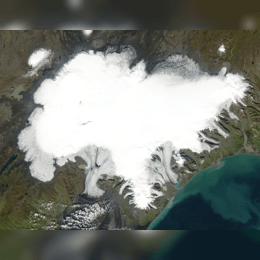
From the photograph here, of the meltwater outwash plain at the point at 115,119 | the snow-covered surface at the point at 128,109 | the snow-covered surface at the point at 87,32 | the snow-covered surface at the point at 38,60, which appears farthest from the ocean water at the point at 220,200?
the snow-covered surface at the point at 38,60

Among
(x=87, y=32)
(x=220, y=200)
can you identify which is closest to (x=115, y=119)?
(x=87, y=32)

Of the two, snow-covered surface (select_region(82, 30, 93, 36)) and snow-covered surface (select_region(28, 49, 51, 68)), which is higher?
snow-covered surface (select_region(82, 30, 93, 36))

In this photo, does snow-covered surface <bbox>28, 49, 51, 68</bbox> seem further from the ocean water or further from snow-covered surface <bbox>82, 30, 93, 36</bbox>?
the ocean water

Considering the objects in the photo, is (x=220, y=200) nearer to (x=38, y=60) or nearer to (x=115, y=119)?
(x=115, y=119)

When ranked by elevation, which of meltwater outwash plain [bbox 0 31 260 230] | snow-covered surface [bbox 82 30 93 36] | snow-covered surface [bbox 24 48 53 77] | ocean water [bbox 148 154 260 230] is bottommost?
ocean water [bbox 148 154 260 230]

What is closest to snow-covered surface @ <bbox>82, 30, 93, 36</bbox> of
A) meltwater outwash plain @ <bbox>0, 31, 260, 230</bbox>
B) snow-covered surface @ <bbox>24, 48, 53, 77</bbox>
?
meltwater outwash plain @ <bbox>0, 31, 260, 230</bbox>
